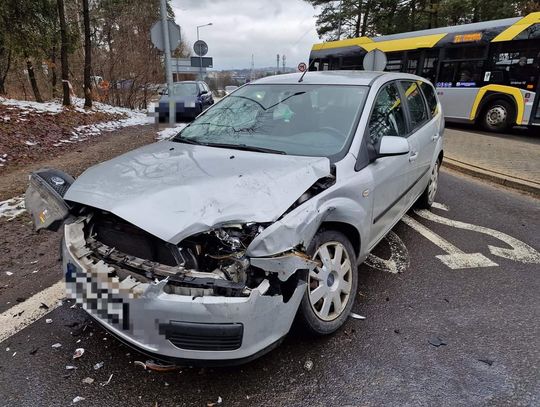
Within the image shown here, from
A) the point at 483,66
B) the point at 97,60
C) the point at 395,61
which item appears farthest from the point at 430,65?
the point at 97,60

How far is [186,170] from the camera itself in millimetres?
2486

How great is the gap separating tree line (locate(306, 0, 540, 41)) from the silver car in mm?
18486

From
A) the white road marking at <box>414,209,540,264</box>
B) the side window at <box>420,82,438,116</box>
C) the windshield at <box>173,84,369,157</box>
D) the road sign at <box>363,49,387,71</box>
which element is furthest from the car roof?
the road sign at <box>363,49,387,71</box>

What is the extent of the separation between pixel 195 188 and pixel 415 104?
9.92 ft

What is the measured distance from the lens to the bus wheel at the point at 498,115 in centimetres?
1160

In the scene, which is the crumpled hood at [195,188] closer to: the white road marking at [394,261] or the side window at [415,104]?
the white road marking at [394,261]

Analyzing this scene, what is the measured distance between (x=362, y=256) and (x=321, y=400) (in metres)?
1.16

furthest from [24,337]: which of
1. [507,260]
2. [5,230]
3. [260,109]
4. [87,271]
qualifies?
[507,260]

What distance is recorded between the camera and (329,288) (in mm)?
2471

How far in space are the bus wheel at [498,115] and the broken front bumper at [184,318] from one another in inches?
479

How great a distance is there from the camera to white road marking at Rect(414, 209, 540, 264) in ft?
12.6

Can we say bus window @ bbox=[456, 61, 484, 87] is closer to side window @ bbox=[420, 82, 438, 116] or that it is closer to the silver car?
side window @ bbox=[420, 82, 438, 116]

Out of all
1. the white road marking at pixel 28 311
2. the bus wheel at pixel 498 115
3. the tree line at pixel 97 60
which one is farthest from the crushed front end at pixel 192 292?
the tree line at pixel 97 60

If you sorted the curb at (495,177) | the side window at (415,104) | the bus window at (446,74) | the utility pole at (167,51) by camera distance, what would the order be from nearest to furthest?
the side window at (415,104)
the curb at (495,177)
the utility pole at (167,51)
the bus window at (446,74)
